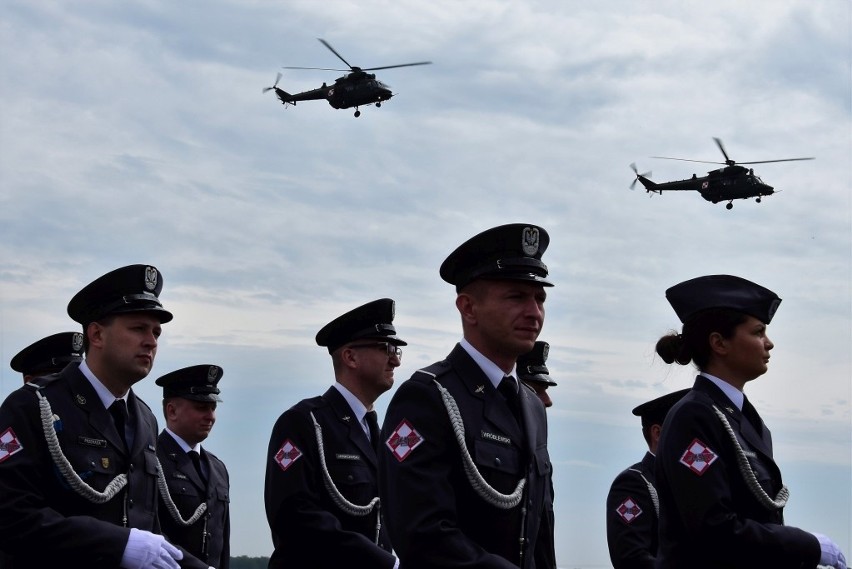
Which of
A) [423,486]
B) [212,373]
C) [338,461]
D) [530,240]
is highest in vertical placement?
[212,373]

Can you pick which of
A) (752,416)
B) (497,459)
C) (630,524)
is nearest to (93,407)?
(497,459)

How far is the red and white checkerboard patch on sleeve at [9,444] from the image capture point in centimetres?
662

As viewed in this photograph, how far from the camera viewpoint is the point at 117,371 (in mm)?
7078

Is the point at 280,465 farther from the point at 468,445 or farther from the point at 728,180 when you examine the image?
the point at 728,180

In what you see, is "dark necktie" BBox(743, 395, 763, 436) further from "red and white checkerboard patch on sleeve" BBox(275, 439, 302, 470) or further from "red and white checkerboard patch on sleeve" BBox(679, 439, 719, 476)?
"red and white checkerboard patch on sleeve" BBox(275, 439, 302, 470)

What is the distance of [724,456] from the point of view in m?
6.19

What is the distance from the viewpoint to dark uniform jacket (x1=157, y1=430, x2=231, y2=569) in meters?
10.8

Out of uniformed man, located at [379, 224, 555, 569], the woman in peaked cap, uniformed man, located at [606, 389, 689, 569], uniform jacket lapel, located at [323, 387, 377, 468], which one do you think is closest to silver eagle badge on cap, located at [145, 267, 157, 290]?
uniform jacket lapel, located at [323, 387, 377, 468]

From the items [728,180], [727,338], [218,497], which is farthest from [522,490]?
[728,180]

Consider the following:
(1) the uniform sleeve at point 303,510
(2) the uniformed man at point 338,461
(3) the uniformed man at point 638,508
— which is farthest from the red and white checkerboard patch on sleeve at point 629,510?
(1) the uniform sleeve at point 303,510

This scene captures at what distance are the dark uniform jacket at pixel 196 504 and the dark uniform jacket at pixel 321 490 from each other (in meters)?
2.40

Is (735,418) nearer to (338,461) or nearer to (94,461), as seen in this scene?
(338,461)

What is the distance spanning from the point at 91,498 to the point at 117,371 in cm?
75

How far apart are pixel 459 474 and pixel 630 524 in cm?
493
